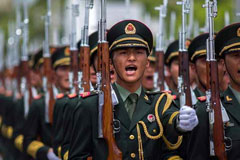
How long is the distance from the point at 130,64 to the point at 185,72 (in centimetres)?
215

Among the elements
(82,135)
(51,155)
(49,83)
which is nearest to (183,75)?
(51,155)

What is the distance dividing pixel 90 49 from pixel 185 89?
1.28 metres

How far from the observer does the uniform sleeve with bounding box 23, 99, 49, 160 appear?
9.33m

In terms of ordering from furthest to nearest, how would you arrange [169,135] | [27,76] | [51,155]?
[27,76] → [51,155] → [169,135]

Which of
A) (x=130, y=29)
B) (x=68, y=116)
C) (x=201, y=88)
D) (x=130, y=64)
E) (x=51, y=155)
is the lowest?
(x=51, y=155)

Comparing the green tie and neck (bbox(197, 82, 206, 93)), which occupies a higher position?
neck (bbox(197, 82, 206, 93))

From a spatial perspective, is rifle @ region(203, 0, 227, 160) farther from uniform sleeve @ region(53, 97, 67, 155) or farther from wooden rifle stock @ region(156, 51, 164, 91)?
wooden rifle stock @ region(156, 51, 164, 91)

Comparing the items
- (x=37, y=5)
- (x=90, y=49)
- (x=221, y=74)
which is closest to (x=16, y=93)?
(x=90, y=49)

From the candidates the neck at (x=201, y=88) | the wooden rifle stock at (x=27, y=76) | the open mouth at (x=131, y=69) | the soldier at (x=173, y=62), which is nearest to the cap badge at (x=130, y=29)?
the open mouth at (x=131, y=69)

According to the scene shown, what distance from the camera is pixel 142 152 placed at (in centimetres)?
594

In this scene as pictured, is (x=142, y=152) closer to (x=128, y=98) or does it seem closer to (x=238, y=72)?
(x=128, y=98)

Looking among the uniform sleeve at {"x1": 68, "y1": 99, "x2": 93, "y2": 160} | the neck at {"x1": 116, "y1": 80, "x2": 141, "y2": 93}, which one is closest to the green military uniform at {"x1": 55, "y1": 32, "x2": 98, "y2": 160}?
the uniform sleeve at {"x1": 68, "y1": 99, "x2": 93, "y2": 160}

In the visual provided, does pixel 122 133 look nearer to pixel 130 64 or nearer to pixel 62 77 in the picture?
pixel 130 64

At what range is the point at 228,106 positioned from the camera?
20.7 feet
